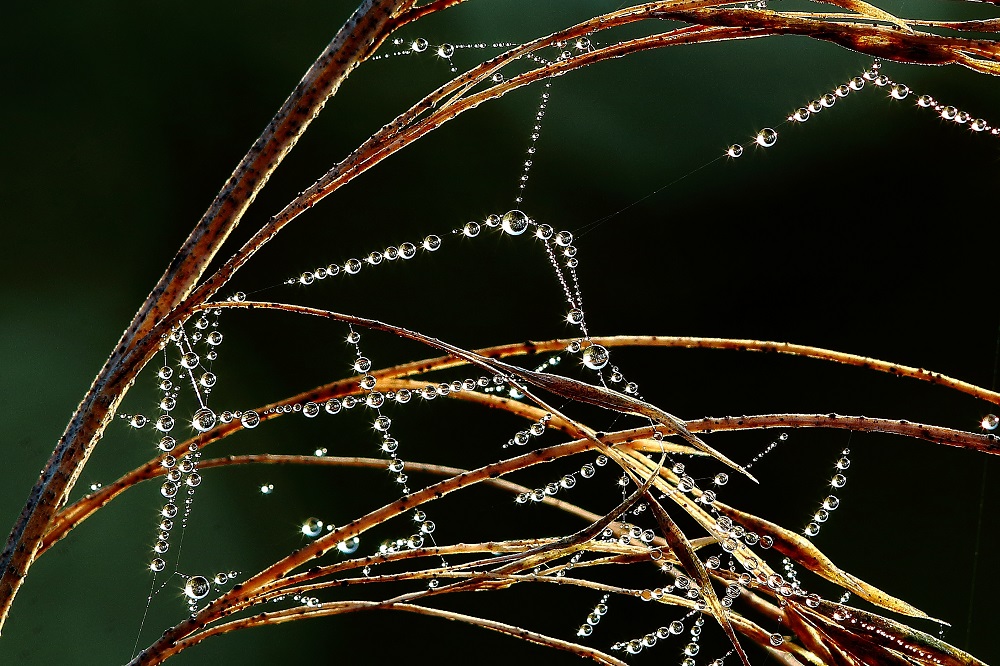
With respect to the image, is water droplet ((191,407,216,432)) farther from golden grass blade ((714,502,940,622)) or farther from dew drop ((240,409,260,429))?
golden grass blade ((714,502,940,622))

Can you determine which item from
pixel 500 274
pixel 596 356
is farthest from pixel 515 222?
pixel 500 274

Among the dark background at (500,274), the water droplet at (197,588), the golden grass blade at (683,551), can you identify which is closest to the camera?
the golden grass blade at (683,551)

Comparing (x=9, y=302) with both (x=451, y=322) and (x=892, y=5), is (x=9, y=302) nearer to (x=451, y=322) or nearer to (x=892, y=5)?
(x=451, y=322)

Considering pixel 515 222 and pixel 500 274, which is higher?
pixel 500 274

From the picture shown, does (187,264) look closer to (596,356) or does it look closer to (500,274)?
(596,356)

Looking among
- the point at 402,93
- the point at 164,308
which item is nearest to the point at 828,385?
the point at 402,93

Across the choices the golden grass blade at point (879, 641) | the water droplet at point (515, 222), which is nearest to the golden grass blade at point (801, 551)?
the golden grass blade at point (879, 641)

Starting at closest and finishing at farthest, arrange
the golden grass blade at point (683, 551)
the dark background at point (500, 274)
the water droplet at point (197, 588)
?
1. the golden grass blade at point (683, 551)
2. the water droplet at point (197, 588)
3. the dark background at point (500, 274)

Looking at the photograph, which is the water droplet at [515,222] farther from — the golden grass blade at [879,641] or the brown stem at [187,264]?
the golden grass blade at [879,641]

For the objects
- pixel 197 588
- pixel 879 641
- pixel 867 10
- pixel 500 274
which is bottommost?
pixel 879 641
